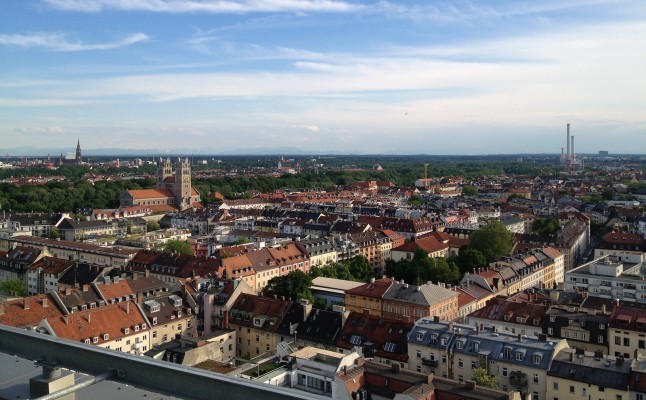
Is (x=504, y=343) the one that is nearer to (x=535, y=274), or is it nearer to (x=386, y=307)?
(x=386, y=307)

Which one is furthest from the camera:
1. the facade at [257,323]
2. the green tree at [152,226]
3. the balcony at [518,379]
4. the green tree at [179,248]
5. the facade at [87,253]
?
the green tree at [152,226]

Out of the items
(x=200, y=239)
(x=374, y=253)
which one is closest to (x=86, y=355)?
(x=374, y=253)

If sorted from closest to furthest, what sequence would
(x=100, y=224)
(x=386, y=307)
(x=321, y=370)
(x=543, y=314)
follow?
(x=321, y=370)
(x=543, y=314)
(x=386, y=307)
(x=100, y=224)

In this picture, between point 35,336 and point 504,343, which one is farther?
point 504,343

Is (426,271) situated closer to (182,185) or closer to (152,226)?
(152,226)

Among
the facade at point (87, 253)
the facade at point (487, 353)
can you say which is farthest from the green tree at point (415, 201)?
the facade at point (487, 353)

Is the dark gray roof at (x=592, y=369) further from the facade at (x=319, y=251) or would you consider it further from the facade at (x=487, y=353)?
the facade at (x=319, y=251)

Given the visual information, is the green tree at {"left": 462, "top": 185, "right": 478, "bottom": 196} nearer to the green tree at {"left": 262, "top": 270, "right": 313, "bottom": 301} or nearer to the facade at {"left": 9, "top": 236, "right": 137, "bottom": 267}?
the facade at {"left": 9, "top": 236, "right": 137, "bottom": 267}
